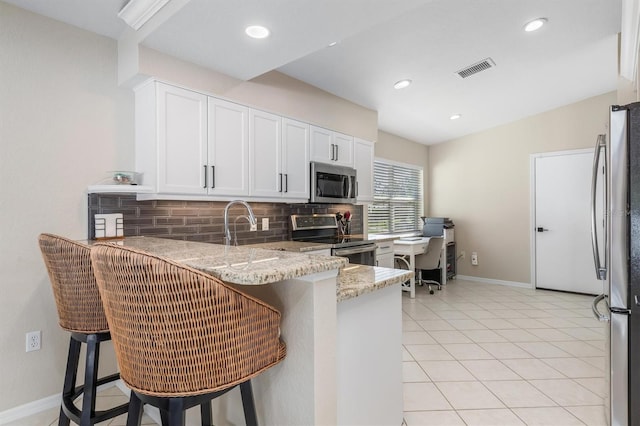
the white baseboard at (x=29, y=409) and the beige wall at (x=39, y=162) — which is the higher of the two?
the beige wall at (x=39, y=162)

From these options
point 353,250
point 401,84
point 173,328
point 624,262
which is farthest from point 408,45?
point 173,328

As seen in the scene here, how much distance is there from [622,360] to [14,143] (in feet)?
11.3

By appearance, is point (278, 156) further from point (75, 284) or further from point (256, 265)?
point (256, 265)

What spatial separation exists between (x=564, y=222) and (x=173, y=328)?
18.8 feet

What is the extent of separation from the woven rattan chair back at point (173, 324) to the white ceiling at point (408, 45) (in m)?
1.63

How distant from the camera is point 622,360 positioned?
1.58 meters

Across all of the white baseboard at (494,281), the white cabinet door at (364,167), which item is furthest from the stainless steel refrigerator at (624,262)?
the white baseboard at (494,281)

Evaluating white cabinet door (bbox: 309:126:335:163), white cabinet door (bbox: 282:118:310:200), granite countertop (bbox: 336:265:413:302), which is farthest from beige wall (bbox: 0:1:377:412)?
granite countertop (bbox: 336:265:413:302)

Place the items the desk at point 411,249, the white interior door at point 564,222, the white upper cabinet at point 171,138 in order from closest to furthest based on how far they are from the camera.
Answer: the white upper cabinet at point 171,138 < the desk at point 411,249 < the white interior door at point 564,222

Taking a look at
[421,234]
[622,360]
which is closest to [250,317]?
[622,360]

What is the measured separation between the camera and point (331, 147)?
3.82 metres

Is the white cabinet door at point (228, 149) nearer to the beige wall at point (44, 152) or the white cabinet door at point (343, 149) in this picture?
the beige wall at point (44, 152)

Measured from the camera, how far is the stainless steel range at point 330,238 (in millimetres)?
3515

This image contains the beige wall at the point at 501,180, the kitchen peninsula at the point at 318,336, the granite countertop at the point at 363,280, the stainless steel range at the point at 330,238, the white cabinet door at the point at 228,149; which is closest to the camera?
the kitchen peninsula at the point at 318,336
